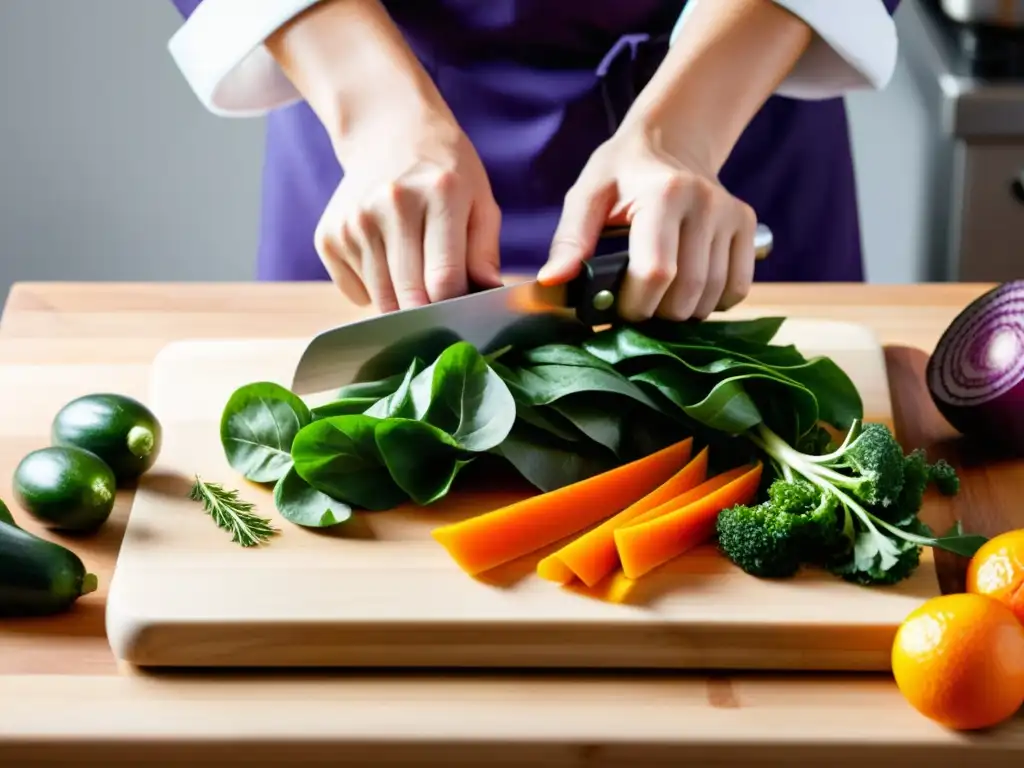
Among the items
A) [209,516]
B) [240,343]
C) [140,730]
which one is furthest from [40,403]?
[140,730]

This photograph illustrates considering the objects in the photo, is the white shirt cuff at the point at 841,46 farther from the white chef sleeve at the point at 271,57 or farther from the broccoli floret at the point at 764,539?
the broccoli floret at the point at 764,539

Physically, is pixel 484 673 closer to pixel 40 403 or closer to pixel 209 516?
pixel 209 516

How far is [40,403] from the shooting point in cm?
→ 149

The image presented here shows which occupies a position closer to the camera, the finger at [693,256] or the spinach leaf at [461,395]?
the spinach leaf at [461,395]

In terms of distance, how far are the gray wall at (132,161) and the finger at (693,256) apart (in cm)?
143

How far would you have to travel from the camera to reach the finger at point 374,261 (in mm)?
1383

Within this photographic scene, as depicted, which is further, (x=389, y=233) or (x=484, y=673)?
(x=389, y=233)

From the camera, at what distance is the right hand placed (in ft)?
4.48

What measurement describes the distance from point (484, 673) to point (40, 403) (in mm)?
670

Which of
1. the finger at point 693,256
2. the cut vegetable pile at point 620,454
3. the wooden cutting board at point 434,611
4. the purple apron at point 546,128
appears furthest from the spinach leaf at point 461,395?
the purple apron at point 546,128

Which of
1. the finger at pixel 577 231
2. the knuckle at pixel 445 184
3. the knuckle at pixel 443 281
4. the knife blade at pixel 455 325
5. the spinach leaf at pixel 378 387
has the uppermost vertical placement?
the knuckle at pixel 445 184

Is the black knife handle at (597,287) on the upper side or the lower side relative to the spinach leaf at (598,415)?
upper

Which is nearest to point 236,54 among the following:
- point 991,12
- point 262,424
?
point 262,424

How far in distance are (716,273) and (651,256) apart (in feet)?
0.31
